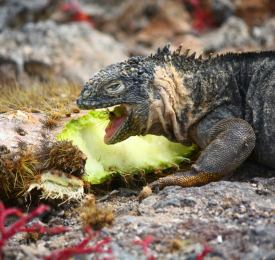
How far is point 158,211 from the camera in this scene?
3.58 meters

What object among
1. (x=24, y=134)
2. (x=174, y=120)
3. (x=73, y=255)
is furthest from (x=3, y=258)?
(x=174, y=120)

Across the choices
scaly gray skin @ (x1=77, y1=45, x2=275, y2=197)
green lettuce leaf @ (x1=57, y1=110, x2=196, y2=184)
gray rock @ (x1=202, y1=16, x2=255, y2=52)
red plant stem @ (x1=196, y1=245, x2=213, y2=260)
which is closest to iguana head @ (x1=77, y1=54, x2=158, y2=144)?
scaly gray skin @ (x1=77, y1=45, x2=275, y2=197)

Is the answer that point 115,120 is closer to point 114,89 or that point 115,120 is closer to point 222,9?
point 114,89

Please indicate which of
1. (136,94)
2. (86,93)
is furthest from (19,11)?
(136,94)

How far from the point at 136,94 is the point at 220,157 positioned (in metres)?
1.34

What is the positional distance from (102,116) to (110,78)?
81 cm

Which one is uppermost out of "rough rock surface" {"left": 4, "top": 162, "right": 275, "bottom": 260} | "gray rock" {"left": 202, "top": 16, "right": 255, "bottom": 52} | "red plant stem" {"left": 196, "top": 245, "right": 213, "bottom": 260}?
"gray rock" {"left": 202, "top": 16, "right": 255, "bottom": 52}

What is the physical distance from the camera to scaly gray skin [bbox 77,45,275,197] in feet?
14.0

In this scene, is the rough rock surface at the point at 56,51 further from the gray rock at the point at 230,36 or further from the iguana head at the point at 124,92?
the iguana head at the point at 124,92

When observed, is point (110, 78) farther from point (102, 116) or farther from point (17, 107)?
point (17, 107)

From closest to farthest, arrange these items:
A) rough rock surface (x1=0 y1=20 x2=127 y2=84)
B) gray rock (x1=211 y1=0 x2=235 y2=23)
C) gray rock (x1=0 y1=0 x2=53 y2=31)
Result: rough rock surface (x1=0 y1=20 x2=127 y2=84)
gray rock (x1=0 y1=0 x2=53 y2=31)
gray rock (x1=211 y1=0 x2=235 y2=23)

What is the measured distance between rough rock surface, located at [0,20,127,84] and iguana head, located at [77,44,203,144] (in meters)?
5.27

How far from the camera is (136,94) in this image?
4.48 meters

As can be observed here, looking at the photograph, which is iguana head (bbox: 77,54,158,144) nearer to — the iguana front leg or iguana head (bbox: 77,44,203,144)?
iguana head (bbox: 77,44,203,144)
